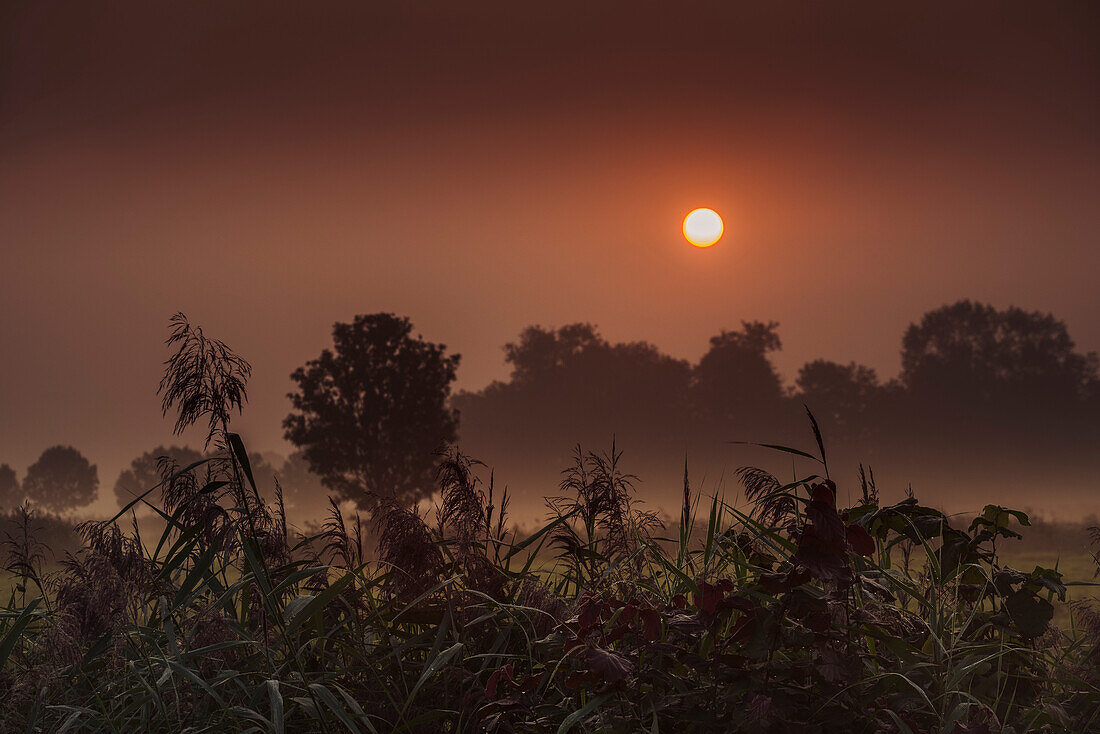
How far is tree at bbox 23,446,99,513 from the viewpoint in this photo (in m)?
63.1

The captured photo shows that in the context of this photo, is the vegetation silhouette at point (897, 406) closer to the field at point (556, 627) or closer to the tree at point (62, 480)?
the tree at point (62, 480)

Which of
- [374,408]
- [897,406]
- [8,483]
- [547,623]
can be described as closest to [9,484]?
[8,483]

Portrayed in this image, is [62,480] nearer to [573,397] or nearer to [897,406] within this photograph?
[573,397]

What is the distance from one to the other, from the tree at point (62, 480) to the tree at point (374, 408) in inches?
1320

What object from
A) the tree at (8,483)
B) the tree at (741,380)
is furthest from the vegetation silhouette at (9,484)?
the tree at (741,380)

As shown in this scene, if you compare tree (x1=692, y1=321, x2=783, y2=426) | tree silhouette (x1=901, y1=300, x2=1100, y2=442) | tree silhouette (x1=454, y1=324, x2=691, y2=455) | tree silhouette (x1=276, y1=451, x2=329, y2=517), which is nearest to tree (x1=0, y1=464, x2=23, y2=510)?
tree silhouette (x1=276, y1=451, x2=329, y2=517)

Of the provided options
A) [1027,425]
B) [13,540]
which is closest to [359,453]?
[13,540]

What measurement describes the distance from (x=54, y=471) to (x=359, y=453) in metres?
37.7

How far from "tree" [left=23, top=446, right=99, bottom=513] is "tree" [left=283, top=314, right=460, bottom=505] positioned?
110ft

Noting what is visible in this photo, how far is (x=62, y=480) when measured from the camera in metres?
63.1

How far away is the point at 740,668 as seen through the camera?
3.14m

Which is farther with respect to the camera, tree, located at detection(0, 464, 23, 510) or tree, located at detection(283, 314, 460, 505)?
tree, located at detection(0, 464, 23, 510)

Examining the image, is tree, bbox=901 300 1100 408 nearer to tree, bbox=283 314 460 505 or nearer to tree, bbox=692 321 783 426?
tree, bbox=692 321 783 426

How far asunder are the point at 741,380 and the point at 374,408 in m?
33.6
